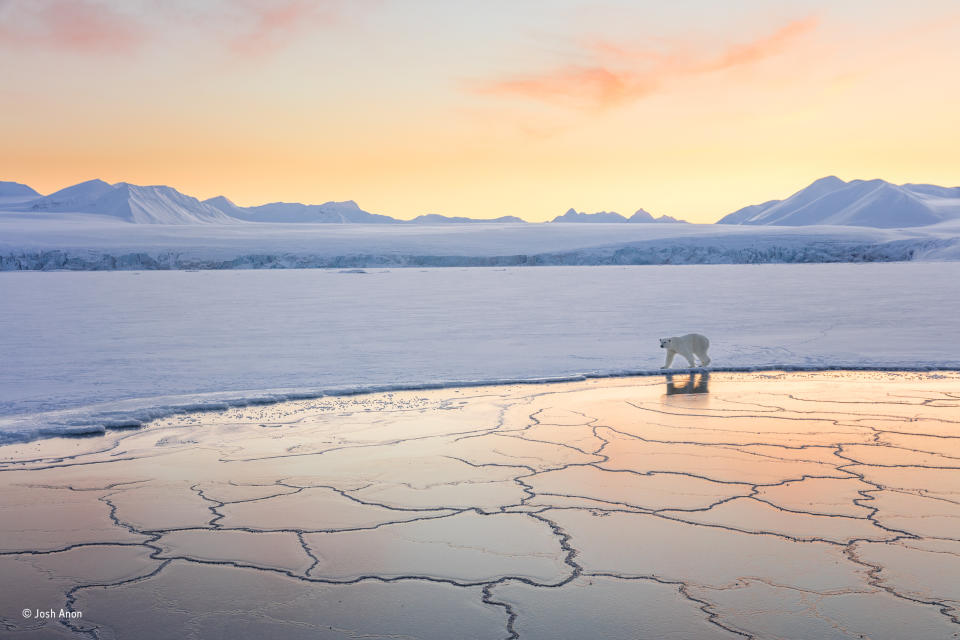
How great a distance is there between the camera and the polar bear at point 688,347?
894 cm

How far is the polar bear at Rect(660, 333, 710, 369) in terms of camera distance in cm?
894

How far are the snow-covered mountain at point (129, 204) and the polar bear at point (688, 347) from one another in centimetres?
14485

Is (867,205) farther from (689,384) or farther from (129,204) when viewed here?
(689,384)

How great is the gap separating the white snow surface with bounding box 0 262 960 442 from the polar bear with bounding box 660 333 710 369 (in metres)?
0.36

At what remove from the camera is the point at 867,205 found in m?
151

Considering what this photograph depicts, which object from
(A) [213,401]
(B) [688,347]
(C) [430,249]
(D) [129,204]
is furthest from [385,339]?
(D) [129,204]

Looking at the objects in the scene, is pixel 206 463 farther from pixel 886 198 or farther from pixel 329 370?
pixel 886 198

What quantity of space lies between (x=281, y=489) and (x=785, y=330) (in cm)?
1010

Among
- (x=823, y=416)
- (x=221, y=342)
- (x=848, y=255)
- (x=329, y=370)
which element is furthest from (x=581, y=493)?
(x=848, y=255)

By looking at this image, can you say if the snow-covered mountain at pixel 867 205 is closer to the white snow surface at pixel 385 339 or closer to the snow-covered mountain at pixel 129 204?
the snow-covered mountain at pixel 129 204

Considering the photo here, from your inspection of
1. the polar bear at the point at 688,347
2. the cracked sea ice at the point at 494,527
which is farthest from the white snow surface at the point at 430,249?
the cracked sea ice at the point at 494,527

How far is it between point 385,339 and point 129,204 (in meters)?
150

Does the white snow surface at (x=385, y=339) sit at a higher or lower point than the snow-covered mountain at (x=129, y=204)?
lower

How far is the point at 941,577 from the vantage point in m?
3.19
